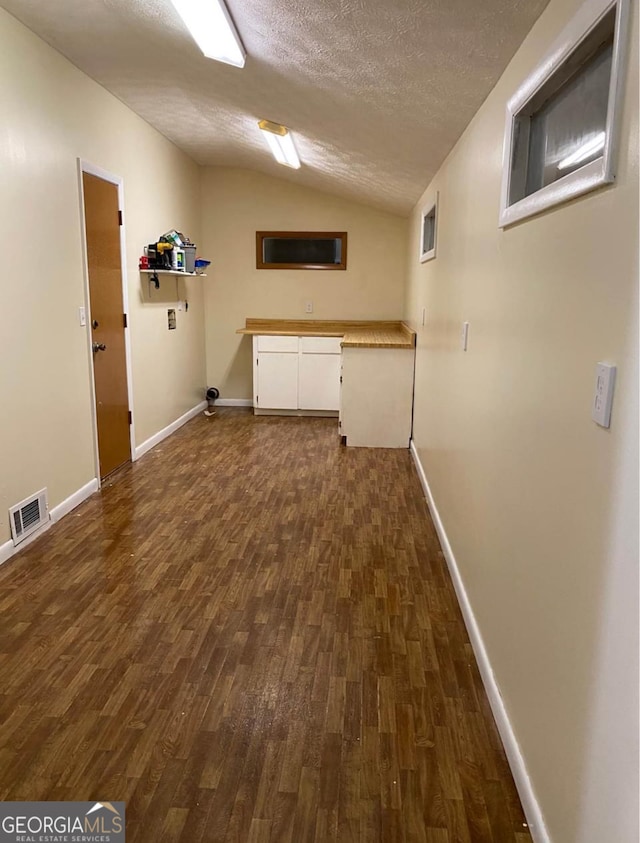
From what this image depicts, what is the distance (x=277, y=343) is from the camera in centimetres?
611

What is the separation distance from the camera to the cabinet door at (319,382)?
6105 mm

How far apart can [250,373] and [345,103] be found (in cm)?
398

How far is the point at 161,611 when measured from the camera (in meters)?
2.52

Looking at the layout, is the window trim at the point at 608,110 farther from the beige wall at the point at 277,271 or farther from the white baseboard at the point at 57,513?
the beige wall at the point at 277,271

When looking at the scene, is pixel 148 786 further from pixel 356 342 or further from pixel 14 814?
pixel 356 342

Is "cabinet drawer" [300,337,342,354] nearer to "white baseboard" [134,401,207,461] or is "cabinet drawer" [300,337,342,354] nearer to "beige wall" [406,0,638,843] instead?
"white baseboard" [134,401,207,461]

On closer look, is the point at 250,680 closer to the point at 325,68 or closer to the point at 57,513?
the point at 57,513

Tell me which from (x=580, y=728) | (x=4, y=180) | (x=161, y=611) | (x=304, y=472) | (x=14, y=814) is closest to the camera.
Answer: (x=580, y=728)

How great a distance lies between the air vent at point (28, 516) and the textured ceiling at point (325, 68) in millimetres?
2306

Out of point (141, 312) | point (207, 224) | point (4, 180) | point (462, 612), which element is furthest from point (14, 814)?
point (207, 224)

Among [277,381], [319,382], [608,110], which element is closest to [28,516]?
[608,110]

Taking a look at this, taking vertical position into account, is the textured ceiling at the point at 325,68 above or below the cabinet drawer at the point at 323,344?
above

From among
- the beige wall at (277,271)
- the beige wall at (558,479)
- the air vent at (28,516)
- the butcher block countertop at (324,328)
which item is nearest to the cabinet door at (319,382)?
the butcher block countertop at (324,328)

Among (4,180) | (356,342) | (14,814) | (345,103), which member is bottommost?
(14,814)
